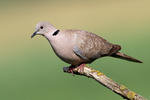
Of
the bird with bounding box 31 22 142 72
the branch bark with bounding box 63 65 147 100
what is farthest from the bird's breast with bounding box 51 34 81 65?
the branch bark with bounding box 63 65 147 100

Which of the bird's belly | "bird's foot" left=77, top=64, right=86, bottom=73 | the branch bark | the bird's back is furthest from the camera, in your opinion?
the bird's back

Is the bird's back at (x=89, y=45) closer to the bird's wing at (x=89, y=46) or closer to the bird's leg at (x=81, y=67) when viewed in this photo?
the bird's wing at (x=89, y=46)

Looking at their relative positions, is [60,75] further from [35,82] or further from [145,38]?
[145,38]

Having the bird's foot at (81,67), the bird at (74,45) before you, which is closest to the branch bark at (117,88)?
the bird's foot at (81,67)

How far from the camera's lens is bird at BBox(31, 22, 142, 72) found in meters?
6.52

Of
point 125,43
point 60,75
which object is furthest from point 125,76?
point 125,43

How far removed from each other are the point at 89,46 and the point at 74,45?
25 cm

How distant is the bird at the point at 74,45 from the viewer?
21.4 feet

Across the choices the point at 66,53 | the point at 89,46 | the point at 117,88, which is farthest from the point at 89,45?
the point at 117,88

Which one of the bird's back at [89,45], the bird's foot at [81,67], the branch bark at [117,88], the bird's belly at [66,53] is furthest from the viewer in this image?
the bird's back at [89,45]

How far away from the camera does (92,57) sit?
6855 millimetres

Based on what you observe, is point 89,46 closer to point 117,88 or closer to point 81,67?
point 81,67

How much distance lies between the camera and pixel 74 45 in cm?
663

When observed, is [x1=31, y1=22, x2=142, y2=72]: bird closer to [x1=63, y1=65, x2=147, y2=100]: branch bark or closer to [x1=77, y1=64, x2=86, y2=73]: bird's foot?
[x1=77, y1=64, x2=86, y2=73]: bird's foot
